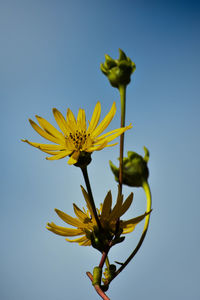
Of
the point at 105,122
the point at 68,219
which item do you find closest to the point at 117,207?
the point at 68,219

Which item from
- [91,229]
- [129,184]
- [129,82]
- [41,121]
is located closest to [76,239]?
[91,229]

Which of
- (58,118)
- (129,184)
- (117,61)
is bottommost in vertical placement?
(129,184)

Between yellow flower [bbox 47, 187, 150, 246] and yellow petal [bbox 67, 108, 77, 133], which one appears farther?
yellow petal [bbox 67, 108, 77, 133]

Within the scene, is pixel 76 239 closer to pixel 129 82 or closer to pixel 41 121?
pixel 41 121

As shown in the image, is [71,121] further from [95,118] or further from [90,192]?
[90,192]

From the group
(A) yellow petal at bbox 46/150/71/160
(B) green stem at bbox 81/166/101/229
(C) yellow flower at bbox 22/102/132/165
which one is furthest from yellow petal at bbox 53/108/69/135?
(B) green stem at bbox 81/166/101/229

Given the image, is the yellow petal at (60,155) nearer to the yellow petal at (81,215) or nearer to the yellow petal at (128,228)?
the yellow petal at (81,215)

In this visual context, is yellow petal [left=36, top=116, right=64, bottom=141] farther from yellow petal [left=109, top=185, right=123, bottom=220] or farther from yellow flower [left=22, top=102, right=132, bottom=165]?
yellow petal [left=109, top=185, right=123, bottom=220]
